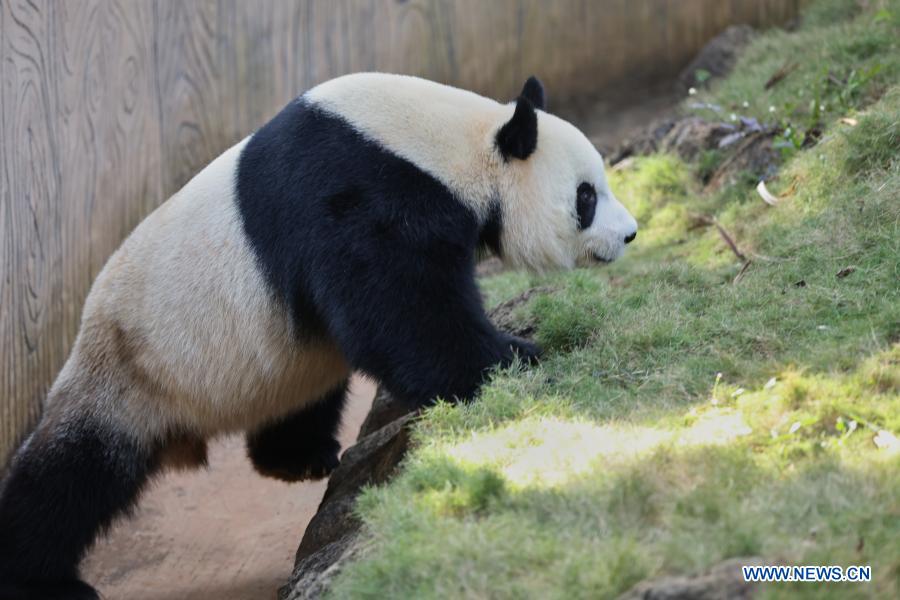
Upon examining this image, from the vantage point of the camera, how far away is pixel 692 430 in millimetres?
4180

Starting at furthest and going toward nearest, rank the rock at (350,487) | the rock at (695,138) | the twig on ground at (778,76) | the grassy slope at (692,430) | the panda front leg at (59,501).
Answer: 1. the twig on ground at (778,76)
2. the rock at (695,138)
3. the panda front leg at (59,501)
4. the rock at (350,487)
5. the grassy slope at (692,430)

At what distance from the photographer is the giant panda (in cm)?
493

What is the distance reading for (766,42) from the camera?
9.67m

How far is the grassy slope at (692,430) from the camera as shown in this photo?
339 centimetres

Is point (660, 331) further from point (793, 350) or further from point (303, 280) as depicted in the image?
point (303, 280)

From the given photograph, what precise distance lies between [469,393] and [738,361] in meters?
1.22

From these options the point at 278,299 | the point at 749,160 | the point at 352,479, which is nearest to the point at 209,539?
the point at 352,479

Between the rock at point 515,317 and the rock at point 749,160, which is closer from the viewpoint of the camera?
the rock at point 515,317

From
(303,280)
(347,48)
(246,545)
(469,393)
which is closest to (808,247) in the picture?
(469,393)

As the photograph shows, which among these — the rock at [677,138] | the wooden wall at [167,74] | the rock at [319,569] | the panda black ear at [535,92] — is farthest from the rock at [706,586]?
the rock at [677,138]

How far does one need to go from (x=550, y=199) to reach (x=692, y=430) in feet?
5.36

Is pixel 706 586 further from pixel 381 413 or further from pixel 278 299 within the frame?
pixel 381 413

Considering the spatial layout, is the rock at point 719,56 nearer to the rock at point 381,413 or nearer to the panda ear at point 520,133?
the rock at point 381,413

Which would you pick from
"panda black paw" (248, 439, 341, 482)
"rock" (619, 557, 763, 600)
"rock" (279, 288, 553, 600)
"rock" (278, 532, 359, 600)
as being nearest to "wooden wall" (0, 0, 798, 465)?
"panda black paw" (248, 439, 341, 482)
